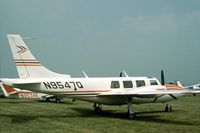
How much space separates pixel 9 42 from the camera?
1892 cm

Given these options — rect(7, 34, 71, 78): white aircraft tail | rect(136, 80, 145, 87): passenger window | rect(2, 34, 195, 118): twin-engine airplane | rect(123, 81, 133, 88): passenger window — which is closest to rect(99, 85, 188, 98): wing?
rect(2, 34, 195, 118): twin-engine airplane

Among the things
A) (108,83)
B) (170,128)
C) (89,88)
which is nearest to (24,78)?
(89,88)

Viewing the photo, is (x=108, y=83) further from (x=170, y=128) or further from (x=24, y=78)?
(x=170, y=128)

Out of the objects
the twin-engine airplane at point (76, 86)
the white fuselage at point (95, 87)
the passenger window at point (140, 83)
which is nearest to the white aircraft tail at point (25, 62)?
the twin-engine airplane at point (76, 86)

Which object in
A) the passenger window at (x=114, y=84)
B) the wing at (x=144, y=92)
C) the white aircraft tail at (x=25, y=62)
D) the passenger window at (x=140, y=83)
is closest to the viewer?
the wing at (x=144, y=92)

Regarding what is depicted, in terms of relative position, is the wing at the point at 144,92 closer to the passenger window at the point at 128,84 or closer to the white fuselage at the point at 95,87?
the white fuselage at the point at 95,87

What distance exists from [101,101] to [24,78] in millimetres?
4760

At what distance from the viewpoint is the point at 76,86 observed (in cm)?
1911

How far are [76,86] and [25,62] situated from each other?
3220 mm

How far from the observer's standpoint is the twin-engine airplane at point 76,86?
1824 cm

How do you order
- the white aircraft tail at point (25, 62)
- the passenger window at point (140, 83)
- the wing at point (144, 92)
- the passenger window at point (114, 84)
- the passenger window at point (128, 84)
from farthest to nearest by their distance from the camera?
the passenger window at point (140, 83) < the passenger window at point (128, 84) < the passenger window at point (114, 84) < the white aircraft tail at point (25, 62) < the wing at point (144, 92)

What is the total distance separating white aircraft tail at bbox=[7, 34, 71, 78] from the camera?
61.2 ft

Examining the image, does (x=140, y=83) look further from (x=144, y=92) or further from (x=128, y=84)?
(x=144, y=92)

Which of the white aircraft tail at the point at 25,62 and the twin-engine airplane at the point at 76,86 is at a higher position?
the white aircraft tail at the point at 25,62
